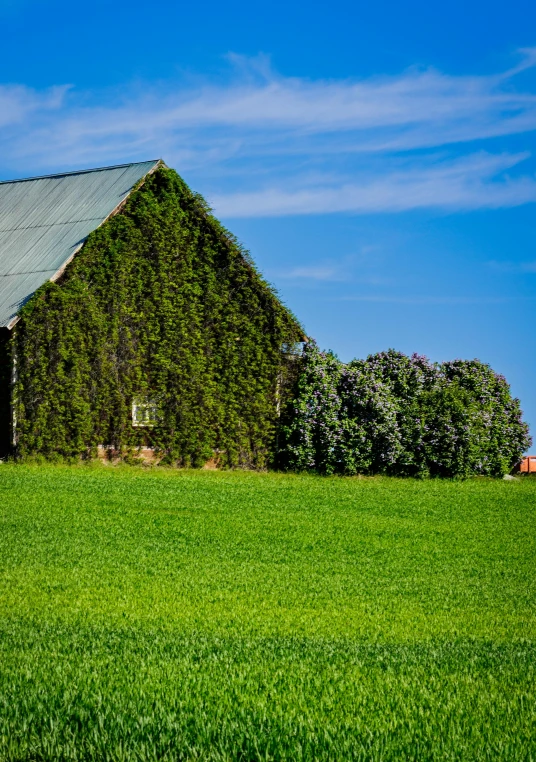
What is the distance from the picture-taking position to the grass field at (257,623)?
543 cm

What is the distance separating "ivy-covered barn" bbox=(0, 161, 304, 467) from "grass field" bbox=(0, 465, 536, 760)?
2991 mm

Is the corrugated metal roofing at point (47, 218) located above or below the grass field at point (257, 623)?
above

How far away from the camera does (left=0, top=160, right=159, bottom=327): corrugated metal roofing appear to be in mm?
22688

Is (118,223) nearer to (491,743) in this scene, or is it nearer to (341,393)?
(341,393)

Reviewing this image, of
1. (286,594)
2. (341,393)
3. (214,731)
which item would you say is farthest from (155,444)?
(214,731)

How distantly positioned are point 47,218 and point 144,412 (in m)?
7.48

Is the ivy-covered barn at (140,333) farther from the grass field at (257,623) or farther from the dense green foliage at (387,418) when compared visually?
the grass field at (257,623)

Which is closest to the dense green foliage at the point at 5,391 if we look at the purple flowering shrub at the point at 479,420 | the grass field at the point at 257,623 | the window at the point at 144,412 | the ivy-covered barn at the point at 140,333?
the ivy-covered barn at the point at 140,333

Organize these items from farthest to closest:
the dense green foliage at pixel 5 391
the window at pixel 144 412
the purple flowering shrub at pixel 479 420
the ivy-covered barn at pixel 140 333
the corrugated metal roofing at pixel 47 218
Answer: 1. the purple flowering shrub at pixel 479 420
2. the window at pixel 144 412
3. the corrugated metal roofing at pixel 47 218
4. the dense green foliage at pixel 5 391
5. the ivy-covered barn at pixel 140 333

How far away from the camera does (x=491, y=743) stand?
212 inches

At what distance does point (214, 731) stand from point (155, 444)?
17.9 metres

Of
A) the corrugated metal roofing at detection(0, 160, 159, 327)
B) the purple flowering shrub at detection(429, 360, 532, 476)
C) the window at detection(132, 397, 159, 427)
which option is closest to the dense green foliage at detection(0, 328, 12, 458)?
the corrugated metal roofing at detection(0, 160, 159, 327)

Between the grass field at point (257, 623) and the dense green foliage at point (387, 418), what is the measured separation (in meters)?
4.45

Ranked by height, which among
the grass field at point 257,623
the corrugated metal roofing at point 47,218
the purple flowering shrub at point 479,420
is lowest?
the grass field at point 257,623
